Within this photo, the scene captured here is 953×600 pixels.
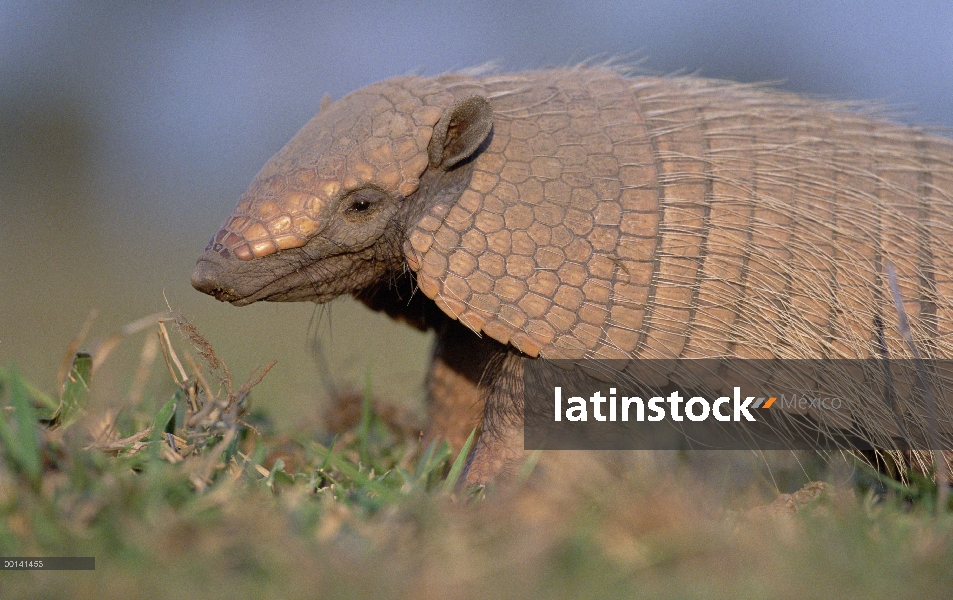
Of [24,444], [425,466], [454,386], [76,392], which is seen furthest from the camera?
[454,386]

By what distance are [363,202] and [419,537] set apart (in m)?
1.68

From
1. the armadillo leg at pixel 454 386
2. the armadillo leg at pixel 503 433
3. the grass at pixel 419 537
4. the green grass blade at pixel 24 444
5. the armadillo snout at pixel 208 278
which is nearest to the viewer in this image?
the grass at pixel 419 537

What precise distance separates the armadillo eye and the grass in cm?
111

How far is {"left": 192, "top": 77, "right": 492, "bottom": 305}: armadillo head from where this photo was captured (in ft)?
11.3

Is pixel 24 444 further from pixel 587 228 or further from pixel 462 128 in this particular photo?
pixel 587 228

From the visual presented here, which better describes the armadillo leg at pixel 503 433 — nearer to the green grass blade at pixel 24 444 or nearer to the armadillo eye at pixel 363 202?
the armadillo eye at pixel 363 202

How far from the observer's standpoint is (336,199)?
11.5 feet

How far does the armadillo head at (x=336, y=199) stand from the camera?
136 inches

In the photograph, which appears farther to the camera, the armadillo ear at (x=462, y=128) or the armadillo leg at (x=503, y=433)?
the armadillo leg at (x=503, y=433)

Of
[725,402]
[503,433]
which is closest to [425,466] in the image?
[503,433]

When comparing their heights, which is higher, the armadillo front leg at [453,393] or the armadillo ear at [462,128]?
the armadillo ear at [462,128]

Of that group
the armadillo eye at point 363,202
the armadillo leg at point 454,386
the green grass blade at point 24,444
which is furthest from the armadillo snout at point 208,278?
the armadillo leg at point 454,386

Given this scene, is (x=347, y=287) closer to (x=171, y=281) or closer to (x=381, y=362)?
(x=381, y=362)

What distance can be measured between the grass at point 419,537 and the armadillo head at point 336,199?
0.80m
